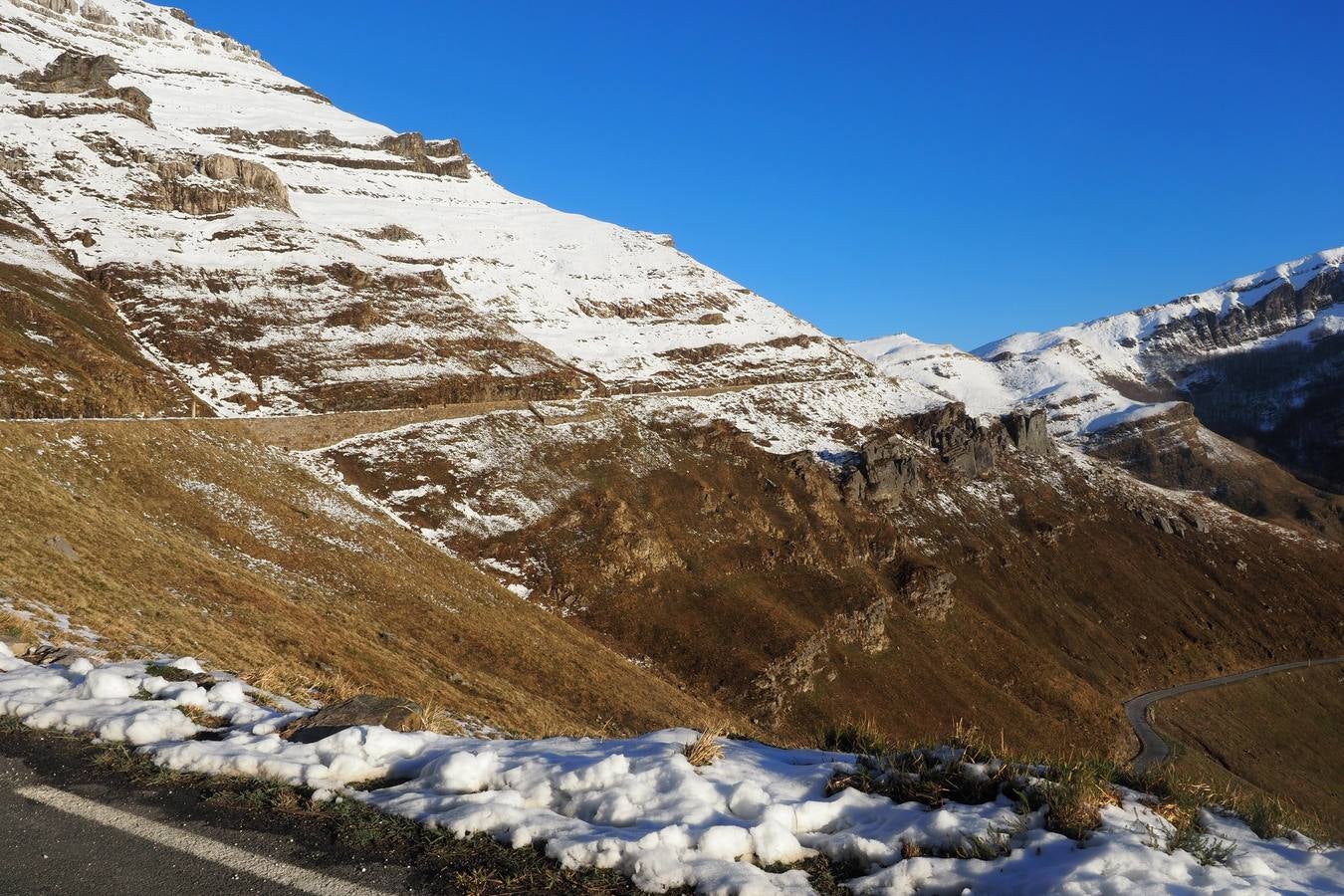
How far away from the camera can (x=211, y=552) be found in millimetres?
33500

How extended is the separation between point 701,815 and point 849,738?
447 cm

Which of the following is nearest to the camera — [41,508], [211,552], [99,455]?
[41,508]

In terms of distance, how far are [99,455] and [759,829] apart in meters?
43.9

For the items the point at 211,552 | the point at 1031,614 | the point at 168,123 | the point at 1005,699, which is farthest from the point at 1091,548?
the point at 168,123

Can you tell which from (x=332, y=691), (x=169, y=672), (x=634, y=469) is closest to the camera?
(x=169, y=672)

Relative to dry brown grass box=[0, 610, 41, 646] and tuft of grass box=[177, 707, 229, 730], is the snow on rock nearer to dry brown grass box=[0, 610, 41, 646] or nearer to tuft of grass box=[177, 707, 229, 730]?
dry brown grass box=[0, 610, 41, 646]

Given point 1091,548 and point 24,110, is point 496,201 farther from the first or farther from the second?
point 1091,548

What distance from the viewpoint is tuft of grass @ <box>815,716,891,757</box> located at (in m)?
10.5

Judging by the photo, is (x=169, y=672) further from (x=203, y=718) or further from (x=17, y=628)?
(x=17, y=628)

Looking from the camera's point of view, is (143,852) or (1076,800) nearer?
(143,852)

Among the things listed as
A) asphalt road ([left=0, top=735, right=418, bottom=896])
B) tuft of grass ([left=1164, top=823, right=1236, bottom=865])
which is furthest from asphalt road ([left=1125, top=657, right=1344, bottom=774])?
asphalt road ([left=0, top=735, right=418, bottom=896])

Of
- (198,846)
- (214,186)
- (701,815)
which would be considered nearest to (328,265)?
(214,186)

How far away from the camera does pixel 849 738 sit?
11000 mm

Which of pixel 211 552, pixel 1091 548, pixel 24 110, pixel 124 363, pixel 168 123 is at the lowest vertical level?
pixel 1091 548
